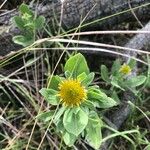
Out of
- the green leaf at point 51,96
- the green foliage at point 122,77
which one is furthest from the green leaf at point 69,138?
the green foliage at point 122,77

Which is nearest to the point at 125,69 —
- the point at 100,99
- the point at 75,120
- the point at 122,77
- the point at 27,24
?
the point at 122,77

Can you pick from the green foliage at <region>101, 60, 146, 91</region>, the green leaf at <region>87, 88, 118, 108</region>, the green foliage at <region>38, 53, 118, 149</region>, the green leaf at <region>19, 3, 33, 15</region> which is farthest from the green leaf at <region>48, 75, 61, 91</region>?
the green leaf at <region>19, 3, 33, 15</region>

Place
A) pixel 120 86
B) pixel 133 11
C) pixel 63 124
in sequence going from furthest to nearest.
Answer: pixel 133 11
pixel 120 86
pixel 63 124

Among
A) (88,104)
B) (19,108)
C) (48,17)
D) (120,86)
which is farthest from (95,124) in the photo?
(48,17)

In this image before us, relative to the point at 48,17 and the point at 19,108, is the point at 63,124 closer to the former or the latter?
the point at 19,108

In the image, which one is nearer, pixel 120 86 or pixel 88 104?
pixel 88 104
